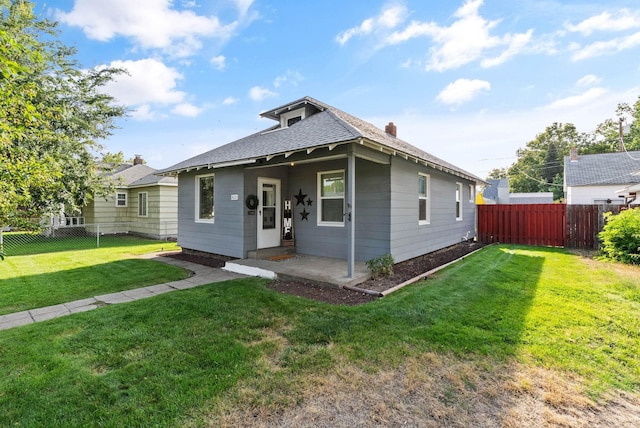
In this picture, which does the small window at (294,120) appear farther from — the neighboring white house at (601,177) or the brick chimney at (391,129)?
the neighboring white house at (601,177)

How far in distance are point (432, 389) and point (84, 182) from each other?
15.9m

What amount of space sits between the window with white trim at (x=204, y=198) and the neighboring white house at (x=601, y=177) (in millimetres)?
21712

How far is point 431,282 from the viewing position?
5.79 m

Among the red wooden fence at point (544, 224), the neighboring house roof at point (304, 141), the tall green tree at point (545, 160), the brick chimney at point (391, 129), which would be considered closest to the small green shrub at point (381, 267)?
the neighboring house roof at point (304, 141)

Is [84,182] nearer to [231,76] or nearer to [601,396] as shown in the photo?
[231,76]

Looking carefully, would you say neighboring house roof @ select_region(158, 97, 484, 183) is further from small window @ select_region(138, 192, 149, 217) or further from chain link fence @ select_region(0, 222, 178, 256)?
small window @ select_region(138, 192, 149, 217)

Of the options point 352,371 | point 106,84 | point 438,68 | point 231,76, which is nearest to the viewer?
point 352,371

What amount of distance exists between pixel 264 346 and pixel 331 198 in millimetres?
5223

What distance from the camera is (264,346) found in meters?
3.18

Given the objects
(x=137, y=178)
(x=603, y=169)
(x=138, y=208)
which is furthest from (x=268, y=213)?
(x=603, y=169)

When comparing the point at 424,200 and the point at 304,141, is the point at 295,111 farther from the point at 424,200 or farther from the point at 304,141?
the point at 424,200

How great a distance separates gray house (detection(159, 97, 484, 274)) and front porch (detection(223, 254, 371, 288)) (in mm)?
559

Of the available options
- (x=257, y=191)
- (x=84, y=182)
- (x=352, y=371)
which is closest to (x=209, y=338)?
(x=352, y=371)

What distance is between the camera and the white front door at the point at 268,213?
8227 millimetres
